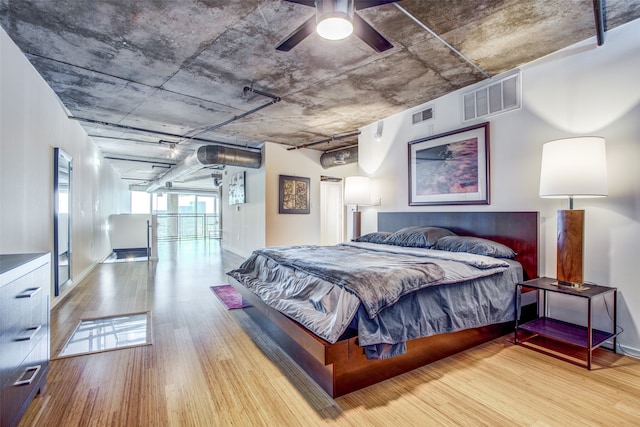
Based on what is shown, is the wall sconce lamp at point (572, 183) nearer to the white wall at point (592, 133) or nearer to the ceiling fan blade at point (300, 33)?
the white wall at point (592, 133)

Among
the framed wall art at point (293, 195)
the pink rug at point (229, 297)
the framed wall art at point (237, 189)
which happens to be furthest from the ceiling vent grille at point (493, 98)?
the framed wall art at point (237, 189)

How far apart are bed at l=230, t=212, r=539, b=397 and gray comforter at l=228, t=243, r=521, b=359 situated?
55 mm

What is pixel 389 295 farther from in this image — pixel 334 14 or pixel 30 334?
pixel 30 334

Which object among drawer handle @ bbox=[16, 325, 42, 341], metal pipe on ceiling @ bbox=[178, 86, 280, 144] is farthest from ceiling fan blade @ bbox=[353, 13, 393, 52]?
drawer handle @ bbox=[16, 325, 42, 341]

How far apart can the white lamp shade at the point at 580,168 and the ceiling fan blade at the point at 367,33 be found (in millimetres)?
1678

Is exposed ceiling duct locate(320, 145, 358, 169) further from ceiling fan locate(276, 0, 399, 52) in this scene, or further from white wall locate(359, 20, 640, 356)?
ceiling fan locate(276, 0, 399, 52)

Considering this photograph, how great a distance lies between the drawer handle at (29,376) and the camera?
1.51 m

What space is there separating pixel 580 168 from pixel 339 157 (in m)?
4.50

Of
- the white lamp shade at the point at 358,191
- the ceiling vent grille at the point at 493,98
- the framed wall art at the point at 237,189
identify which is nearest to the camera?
the ceiling vent grille at the point at 493,98

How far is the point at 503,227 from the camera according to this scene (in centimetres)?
320

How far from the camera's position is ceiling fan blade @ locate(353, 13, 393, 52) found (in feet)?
5.99

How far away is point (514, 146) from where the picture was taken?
3.18m

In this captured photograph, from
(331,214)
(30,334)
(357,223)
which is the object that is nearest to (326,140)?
(357,223)

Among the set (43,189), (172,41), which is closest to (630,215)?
(172,41)
